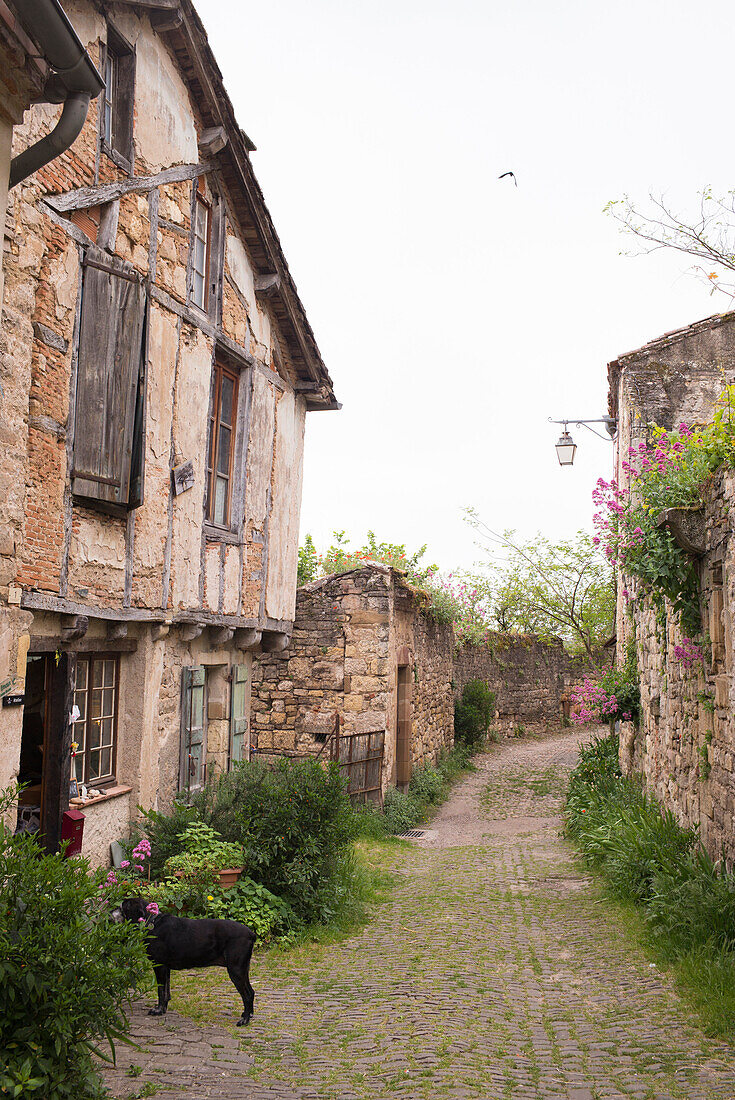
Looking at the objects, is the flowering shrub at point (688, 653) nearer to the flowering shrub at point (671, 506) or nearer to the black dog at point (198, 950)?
the flowering shrub at point (671, 506)

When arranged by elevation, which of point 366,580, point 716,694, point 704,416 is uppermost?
point 704,416

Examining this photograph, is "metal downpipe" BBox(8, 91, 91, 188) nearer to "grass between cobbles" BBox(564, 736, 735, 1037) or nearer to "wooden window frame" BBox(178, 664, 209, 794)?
"wooden window frame" BBox(178, 664, 209, 794)

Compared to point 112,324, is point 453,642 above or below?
below

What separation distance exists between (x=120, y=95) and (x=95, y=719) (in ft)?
15.4

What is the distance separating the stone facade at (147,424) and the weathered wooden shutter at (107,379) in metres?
0.02

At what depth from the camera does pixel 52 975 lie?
3393mm

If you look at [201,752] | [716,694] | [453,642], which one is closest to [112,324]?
[201,752]

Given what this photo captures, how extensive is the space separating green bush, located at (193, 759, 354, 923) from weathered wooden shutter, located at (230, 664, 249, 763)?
4.23ft

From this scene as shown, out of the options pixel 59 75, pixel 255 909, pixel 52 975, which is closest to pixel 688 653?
pixel 255 909

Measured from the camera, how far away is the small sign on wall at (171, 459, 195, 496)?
7.19 metres

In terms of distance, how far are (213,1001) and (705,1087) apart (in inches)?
113

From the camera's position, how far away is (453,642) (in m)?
17.8

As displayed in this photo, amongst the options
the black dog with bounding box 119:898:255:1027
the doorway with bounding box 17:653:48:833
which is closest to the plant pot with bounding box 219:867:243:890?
the doorway with bounding box 17:653:48:833

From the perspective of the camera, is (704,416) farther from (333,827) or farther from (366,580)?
(333,827)
